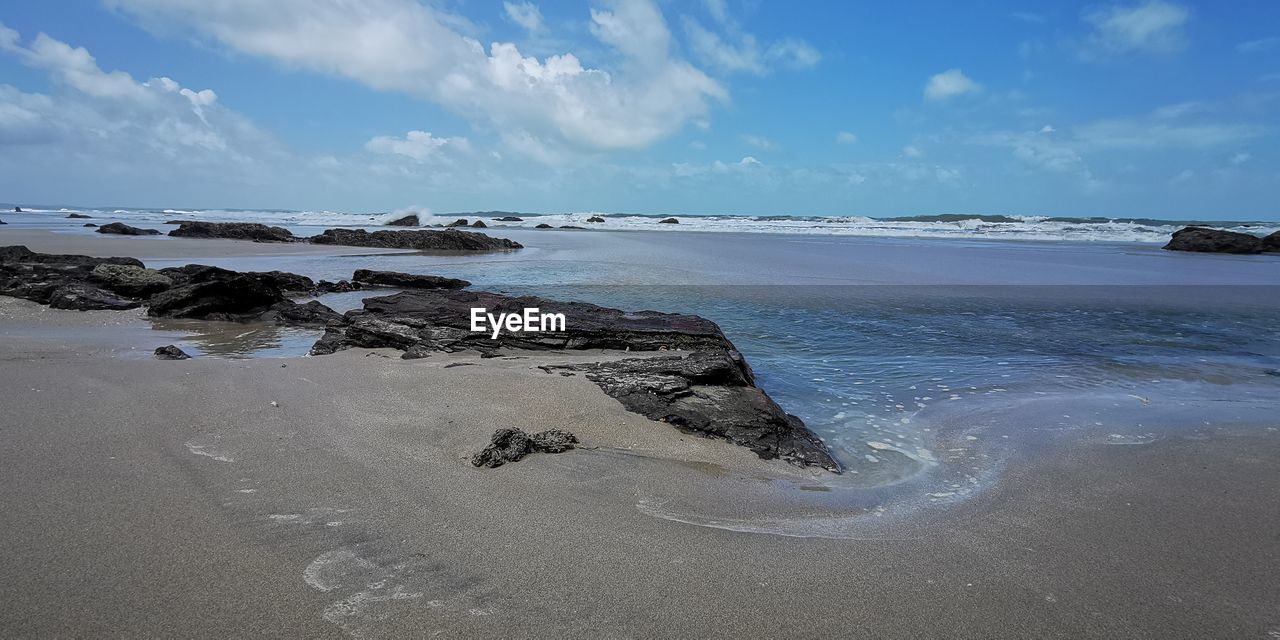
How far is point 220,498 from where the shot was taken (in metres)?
3.07

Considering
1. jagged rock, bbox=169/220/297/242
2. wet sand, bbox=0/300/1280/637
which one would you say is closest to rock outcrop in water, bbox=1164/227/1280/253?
wet sand, bbox=0/300/1280/637

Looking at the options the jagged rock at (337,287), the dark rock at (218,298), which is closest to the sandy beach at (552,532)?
the dark rock at (218,298)

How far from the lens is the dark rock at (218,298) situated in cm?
883

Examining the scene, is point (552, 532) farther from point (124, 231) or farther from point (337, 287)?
point (124, 231)

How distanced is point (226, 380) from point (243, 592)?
3.52 m

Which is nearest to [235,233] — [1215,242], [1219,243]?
[1215,242]

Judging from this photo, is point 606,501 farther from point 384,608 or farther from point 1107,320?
point 1107,320

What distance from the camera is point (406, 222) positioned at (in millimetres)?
42375

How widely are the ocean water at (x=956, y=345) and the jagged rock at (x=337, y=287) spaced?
160 centimetres

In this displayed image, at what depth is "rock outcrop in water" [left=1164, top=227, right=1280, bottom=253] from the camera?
30.5 m

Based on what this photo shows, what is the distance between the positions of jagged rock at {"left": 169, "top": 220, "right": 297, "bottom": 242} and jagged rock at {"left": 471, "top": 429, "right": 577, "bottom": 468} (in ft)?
88.7

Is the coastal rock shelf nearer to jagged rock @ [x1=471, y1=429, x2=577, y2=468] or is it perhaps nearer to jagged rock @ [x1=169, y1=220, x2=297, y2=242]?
jagged rock @ [x1=471, y1=429, x2=577, y2=468]

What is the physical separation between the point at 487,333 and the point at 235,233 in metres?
26.6

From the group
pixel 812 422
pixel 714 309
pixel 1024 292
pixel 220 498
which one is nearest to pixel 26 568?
pixel 220 498
